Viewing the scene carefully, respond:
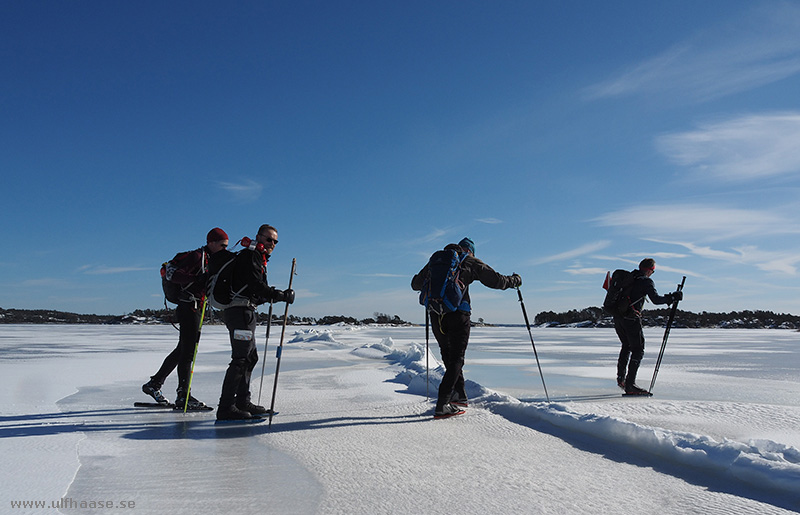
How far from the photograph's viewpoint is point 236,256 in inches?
182

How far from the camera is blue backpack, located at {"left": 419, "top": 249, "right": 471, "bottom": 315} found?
190 inches

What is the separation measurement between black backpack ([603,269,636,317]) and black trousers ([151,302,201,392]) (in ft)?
16.4

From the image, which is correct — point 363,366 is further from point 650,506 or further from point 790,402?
point 650,506

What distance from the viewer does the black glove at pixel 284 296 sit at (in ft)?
14.9

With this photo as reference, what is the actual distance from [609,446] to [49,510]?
3323mm

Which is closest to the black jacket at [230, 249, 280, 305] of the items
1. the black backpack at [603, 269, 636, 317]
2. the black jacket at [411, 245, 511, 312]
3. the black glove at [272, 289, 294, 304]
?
the black glove at [272, 289, 294, 304]

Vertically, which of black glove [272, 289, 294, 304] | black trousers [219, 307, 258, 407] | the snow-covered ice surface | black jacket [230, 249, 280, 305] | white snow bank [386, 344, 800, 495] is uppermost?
black jacket [230, 249, 280, 305]

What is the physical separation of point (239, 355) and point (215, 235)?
4.56ft

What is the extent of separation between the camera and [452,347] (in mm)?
4879

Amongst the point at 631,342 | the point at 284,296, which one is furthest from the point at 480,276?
the point at 631,342

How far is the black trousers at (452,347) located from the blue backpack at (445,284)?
0.30 ft

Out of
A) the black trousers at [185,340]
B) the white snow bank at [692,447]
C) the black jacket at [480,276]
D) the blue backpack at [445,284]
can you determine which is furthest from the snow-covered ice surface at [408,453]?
the black jacket at [480,276]

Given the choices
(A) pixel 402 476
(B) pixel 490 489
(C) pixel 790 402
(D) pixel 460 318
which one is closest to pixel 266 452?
(A) pixel 402 476

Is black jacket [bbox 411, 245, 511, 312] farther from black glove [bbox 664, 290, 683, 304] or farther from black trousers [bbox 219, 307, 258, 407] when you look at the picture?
black glove [bbox 664, 290, 683, 304]
